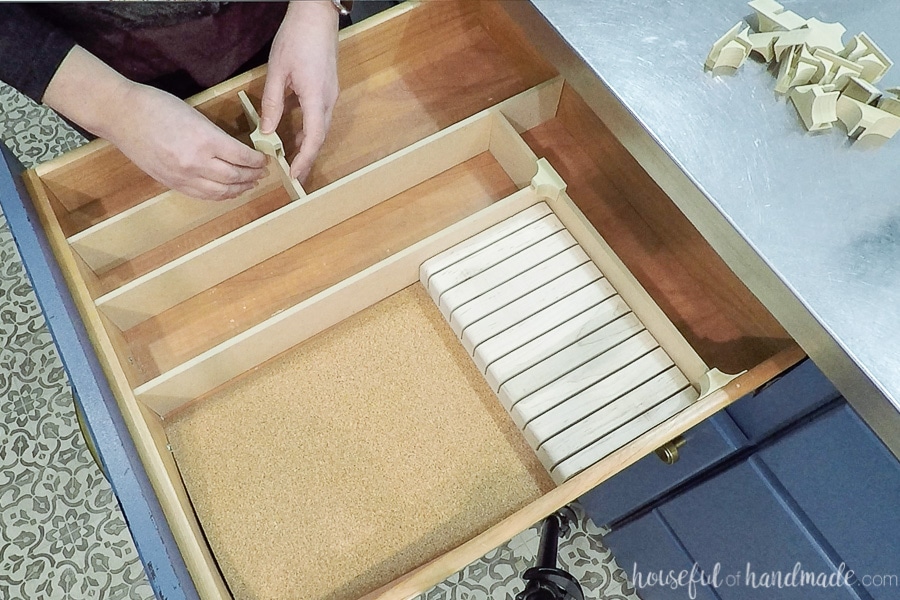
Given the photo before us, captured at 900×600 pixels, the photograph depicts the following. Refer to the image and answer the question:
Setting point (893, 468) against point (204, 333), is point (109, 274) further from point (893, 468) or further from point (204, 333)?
point (893, 468)

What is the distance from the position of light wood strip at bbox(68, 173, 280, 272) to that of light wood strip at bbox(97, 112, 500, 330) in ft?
0.25

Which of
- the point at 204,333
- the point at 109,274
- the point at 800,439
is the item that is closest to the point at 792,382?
the point at 800,439

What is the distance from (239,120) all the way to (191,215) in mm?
134

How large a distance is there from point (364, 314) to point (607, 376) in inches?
11.2

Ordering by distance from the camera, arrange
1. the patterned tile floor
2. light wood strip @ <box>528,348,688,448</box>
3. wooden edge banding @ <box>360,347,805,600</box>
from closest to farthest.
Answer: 1. wooden edge banding @ <box>360,347,805,600</box>
2. light wood strip @ <box>528,348,688,448</box>
3. the patterned tile floor

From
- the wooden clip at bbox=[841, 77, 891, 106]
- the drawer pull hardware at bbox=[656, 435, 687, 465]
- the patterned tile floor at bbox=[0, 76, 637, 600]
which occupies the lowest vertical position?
the patterned tile floor at bbox=[0, 76, 637, 600]

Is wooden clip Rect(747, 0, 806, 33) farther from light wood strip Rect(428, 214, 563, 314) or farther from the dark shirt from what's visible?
the dark shirt

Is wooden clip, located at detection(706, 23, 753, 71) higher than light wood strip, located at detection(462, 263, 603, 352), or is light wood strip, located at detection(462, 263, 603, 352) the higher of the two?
wooden clip, located at detection(706, 23, 753, 71)

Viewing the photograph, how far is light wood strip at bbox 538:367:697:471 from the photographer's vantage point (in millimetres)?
659

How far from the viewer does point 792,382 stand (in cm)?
55

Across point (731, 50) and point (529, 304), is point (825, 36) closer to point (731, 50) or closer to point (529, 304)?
point (731, 50)

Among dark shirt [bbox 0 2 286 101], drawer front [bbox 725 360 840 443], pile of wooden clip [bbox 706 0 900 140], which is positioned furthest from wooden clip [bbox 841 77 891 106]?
dark shirt [bbox 0 2 286 101]

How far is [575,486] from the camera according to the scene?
0.58 meters

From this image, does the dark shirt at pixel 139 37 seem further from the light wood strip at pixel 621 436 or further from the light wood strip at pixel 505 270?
the light wood strip at pixel 621 436
